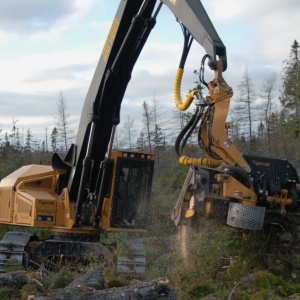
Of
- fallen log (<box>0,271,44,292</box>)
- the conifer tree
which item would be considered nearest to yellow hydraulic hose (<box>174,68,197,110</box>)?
fallen log (<box>0,271,44,292</box>)

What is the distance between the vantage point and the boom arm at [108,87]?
10562mm

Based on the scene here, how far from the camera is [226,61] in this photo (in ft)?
29.7

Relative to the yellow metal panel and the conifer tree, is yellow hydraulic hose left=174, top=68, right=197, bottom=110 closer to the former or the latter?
the yellow metal panel

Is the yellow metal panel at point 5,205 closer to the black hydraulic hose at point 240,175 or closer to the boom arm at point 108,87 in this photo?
the boom arm at point 108,87

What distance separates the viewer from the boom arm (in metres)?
10.6

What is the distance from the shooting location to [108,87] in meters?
11.6

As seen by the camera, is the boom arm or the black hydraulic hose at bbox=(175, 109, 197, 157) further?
the boom arm

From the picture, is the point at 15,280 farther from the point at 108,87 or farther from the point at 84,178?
the point at 108,87

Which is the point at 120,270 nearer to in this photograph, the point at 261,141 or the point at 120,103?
the point at 120,103

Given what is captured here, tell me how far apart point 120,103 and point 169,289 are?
521 cm

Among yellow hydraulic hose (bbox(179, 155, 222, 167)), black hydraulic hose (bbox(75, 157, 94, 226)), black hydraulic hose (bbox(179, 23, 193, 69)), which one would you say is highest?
black hydraulic hose (bbox(179, 23, 193, 69))

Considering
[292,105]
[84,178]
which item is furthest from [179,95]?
[292,105]

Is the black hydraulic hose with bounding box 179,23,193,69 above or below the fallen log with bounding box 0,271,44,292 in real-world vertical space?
above

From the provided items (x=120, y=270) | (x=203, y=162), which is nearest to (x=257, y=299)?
(x=203, y=162)
